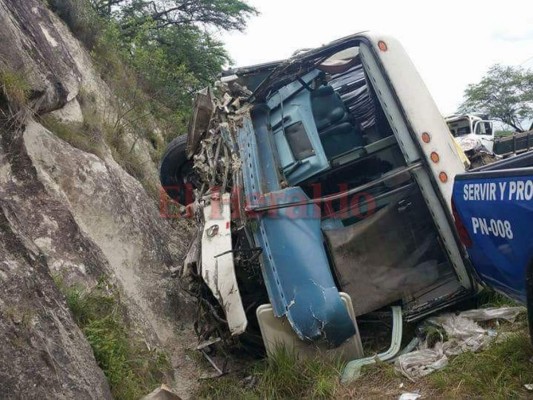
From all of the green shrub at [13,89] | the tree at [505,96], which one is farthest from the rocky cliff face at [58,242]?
the tree at [505,96]

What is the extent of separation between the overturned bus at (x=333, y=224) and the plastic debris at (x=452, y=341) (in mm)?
147

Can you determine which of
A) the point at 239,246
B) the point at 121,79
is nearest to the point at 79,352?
the point at 239,246

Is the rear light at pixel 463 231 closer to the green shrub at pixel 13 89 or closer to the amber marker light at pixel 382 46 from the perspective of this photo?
the amber marker light at pixel 382 46

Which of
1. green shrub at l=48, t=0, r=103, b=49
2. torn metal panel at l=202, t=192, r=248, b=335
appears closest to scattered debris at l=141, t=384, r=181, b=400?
torn metal panel at l=202, t=192, r=248, b=335

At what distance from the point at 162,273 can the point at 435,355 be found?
2783 millimetres

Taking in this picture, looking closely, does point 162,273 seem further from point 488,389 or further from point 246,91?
point 488,389

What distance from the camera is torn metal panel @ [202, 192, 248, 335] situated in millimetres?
3484

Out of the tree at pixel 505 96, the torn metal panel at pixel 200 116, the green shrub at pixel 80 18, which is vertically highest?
the green shrub at pixel 80 18

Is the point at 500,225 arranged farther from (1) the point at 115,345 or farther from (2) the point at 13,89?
(2) the point at 13,89

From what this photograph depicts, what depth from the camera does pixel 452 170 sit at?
3.63 meters

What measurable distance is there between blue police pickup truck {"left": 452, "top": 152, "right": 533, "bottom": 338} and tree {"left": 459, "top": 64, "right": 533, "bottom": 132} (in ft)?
84.3

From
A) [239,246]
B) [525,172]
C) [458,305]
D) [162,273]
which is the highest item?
[525,172]

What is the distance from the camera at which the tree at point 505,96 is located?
87.0 ft

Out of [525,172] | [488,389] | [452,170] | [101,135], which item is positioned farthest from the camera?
[101,135]
